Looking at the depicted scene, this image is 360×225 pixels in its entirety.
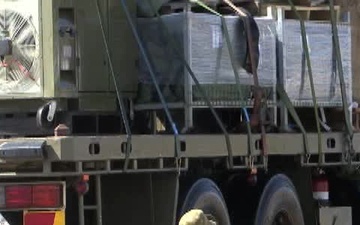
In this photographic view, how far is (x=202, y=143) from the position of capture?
7816mm

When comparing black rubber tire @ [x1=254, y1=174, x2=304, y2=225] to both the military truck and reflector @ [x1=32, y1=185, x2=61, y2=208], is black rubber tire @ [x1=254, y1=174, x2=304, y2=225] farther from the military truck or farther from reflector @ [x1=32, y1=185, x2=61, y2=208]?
reflector @ [x1=32, y1=185, x2=61, y2=208]

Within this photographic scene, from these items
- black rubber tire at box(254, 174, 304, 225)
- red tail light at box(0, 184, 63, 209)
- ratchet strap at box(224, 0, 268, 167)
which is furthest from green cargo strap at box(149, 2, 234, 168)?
red tail light at box(0, 184, 63, 209)

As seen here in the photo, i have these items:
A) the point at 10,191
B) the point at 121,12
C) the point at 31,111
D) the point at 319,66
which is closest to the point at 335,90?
the point at 319,66

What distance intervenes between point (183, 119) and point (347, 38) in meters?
1.98

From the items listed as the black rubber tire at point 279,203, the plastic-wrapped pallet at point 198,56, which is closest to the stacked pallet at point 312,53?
the plastic-wrapped pallet at point 198,56

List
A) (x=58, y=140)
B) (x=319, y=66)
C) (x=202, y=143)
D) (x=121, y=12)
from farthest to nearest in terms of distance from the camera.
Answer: (x=319, y=66) < (x=121, y=12) < (x=202, y=143) < (x=58, y=140)

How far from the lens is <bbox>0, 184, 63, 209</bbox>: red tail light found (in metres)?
7.00

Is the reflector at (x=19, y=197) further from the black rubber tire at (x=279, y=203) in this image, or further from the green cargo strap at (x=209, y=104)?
the black rubber tire at (x=279, y=203)

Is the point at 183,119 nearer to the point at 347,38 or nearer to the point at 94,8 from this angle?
the point at 94,8

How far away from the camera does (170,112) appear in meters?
8.24

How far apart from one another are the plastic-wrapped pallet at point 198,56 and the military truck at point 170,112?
0.04ft

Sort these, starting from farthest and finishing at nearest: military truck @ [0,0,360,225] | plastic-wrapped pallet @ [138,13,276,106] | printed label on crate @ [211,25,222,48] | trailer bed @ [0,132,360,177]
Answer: printed label on crate @ [211,25,222,48], plastic-wrapped pallet @ [138,13,276,106], military truck @ [0,0,360,225], trailer bed @ [0,132,360,177]

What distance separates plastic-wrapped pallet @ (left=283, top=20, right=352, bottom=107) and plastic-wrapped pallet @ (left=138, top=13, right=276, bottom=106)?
32cm

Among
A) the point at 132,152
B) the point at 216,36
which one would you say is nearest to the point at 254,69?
the point at 216,36
